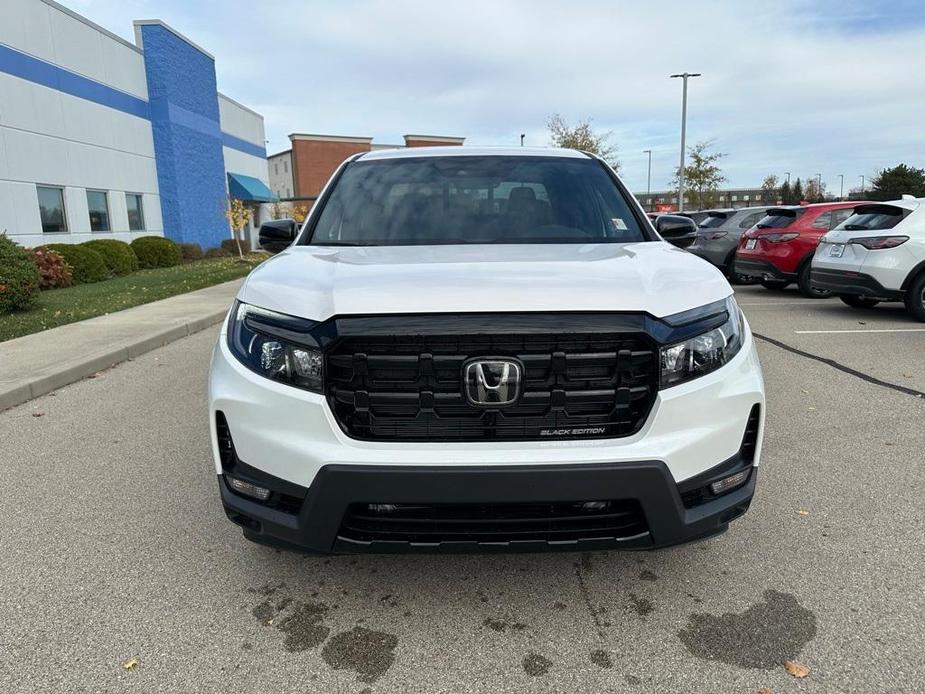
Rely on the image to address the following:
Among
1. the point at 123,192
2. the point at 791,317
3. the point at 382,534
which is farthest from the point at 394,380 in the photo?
the point at 123,192

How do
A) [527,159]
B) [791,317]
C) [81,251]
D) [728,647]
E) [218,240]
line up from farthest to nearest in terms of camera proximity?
[218,240] < [81,251] < [791,317] < [527,159] < [728,647]

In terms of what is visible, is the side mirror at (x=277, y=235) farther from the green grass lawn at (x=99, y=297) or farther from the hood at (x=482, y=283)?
the green grass lawn at (x=99, y=297)

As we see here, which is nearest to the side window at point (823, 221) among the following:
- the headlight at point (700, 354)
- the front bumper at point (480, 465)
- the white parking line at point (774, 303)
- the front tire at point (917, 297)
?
the white parking line at point (774, 303)

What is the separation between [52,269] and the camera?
14688 millimetres

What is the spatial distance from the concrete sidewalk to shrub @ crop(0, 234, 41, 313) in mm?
1418

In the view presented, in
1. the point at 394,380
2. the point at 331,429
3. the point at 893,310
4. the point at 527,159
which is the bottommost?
the point at 893,310

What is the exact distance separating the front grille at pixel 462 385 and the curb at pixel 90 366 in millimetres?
4764

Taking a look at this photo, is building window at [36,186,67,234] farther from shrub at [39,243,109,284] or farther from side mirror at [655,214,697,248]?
side mirror at [655,214,697,248]

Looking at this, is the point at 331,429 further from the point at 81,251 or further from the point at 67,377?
the point at 81,251

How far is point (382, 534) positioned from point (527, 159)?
2.53 m

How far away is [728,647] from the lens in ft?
7.72

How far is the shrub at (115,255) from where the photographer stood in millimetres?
18406

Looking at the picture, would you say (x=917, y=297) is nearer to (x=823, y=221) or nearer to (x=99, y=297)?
(x=823, y=221)

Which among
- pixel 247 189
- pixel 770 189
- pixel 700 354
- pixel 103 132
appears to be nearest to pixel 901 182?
pixel 770 189
